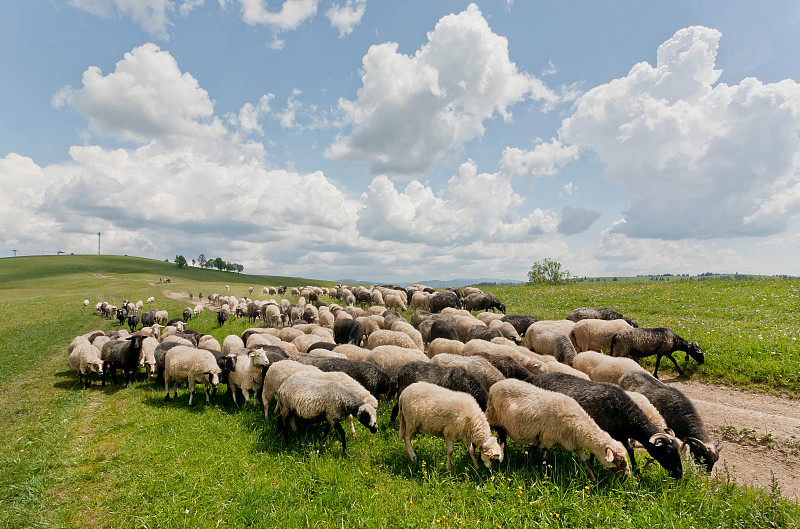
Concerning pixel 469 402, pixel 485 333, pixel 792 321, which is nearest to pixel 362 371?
pixel 469 402

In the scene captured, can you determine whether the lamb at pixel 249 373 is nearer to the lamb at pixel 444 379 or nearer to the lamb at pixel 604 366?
the lamb at pixel 444 379

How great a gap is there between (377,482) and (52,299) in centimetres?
5484

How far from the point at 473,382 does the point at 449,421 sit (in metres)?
2.22

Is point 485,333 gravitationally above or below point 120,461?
above

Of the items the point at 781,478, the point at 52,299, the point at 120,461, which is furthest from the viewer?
the point at 52,299

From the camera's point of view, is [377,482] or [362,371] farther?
[362,371]

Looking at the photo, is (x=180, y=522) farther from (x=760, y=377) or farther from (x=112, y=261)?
(x=112, y=261)

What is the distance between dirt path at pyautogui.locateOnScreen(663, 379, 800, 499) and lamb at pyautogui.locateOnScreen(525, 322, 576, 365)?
3866 mm

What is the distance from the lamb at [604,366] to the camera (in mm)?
9945

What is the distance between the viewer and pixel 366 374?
10039 millimetres

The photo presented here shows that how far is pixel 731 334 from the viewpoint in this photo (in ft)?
47.3

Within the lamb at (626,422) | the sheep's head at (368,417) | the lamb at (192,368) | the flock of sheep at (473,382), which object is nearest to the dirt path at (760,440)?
the flock of sheep at (473,382)

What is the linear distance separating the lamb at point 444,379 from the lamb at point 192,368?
20.2ft

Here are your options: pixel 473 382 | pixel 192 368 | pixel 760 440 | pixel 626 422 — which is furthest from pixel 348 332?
pixel 760 440
